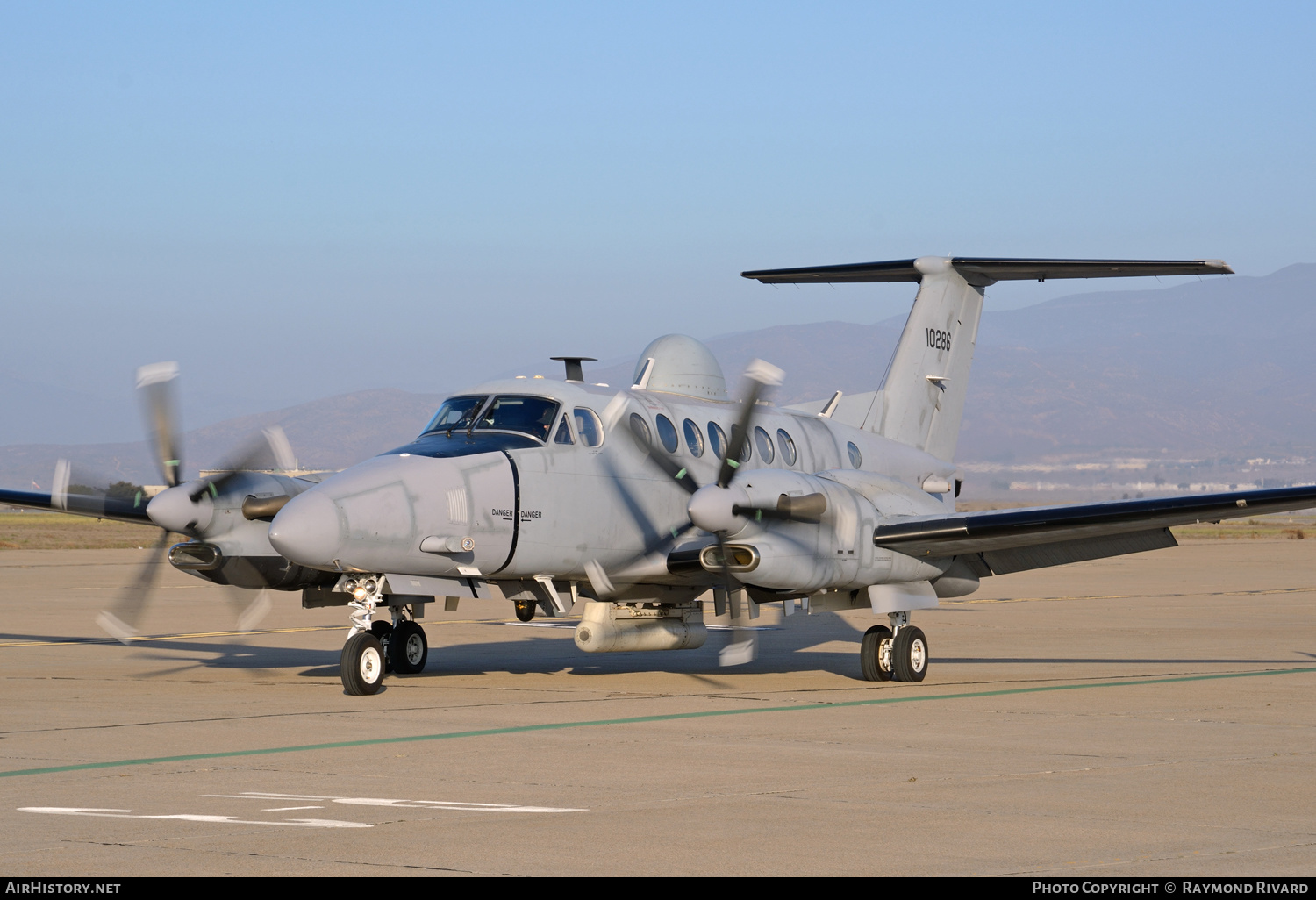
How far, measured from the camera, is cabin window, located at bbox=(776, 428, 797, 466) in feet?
60.6

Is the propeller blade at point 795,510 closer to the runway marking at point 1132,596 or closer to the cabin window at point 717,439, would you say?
the cabin window at point 717,439

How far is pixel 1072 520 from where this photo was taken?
52.6 ft

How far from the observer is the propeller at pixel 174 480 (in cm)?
1645

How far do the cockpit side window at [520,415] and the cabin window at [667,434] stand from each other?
1341mm

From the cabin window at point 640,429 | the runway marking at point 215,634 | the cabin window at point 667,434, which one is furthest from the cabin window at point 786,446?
the runway marking at point 215,634

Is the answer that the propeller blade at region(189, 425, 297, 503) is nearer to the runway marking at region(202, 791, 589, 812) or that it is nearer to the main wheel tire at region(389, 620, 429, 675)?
→ the main wheel tire at region(389, 620, 429, 675)

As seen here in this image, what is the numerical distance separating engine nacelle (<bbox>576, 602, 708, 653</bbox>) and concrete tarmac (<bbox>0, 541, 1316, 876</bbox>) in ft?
1.56

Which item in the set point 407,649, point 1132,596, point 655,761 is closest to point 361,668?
point 407,649

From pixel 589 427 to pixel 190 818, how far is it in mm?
8632

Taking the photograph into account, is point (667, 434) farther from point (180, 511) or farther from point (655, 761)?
point (655, 761)

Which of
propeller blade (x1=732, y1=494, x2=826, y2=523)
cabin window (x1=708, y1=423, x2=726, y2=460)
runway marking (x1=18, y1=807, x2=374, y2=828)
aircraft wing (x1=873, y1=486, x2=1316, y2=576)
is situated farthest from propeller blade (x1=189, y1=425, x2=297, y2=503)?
runway marking (x1=18, y1=807, x2=374, y2=828)

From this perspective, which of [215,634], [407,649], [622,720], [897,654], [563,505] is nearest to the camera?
[622,720]

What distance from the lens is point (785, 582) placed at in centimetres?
1554
